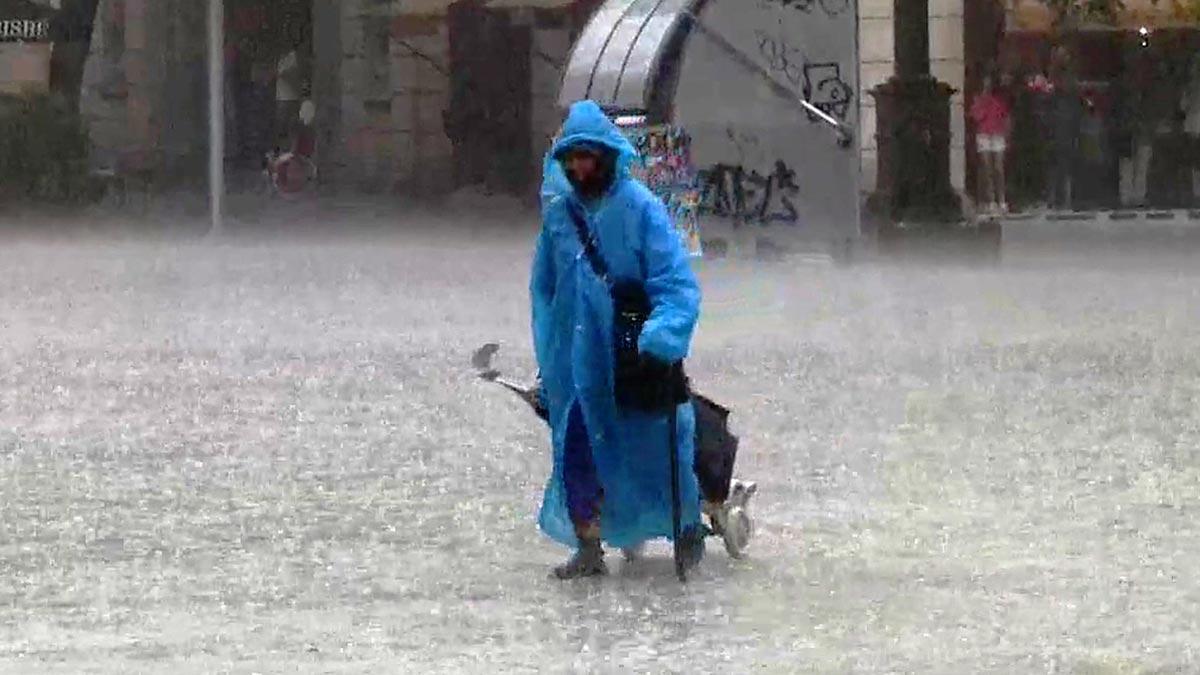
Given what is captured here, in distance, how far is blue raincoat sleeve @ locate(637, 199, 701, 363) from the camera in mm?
8320

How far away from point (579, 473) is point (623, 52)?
13.8m

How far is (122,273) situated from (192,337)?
6.08 meters

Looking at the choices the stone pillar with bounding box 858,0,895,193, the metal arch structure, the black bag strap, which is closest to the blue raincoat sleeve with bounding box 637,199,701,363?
the black bag strap

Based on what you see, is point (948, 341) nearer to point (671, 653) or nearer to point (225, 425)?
point (225, 425)

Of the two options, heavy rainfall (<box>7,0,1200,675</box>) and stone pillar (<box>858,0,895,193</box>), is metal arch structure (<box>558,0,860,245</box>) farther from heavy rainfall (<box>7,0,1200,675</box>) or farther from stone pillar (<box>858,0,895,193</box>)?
stone pillar (<box>858,0,895,193</box>)

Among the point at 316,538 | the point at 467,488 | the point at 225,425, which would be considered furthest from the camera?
the point at 225,425

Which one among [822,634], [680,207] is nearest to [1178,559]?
[822,634]

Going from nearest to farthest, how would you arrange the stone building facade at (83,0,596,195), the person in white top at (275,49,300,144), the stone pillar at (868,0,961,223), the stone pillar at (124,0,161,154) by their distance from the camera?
1. the stone pillar at (868,0,961,223)
2. the stone building facade at (83,0,596,195)
3. the stone pillar at (124,0,161,154)
4. the person in white top at (275,49,300,144)

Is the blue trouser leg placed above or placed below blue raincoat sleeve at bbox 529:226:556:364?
below

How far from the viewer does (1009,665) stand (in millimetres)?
7262

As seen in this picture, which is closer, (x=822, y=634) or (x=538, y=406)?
(x=822, y=634)

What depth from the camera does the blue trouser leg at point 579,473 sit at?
857 centimetres

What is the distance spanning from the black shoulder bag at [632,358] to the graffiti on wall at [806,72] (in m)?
14.0

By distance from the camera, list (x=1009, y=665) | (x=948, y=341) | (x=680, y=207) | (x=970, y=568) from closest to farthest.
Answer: (x=1009, y=665), (x=970, y=568), (x=948, y=341), (x=680, y=207)
